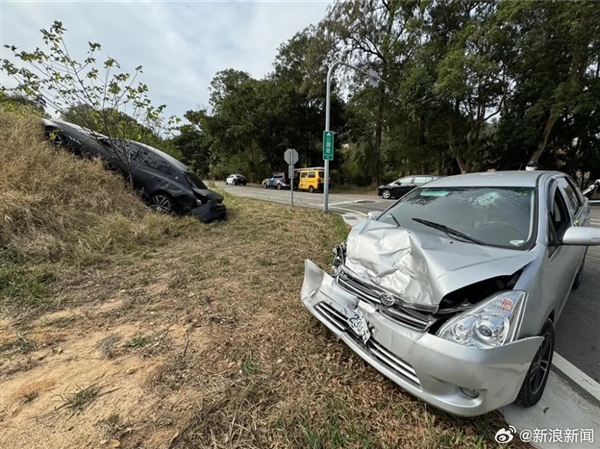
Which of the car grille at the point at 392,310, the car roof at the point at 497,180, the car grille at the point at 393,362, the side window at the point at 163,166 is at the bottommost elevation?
the car grille at the point at 393,362

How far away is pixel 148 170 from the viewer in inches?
284

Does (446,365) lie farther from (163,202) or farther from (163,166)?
(163,166)

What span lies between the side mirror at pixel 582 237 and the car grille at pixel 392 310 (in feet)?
4.24

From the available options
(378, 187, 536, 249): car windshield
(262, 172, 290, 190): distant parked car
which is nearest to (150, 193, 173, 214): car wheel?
(378, 187, 536, 249): car windshield

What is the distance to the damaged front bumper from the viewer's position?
55.6 inches

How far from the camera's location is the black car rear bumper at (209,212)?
6925 millimetres

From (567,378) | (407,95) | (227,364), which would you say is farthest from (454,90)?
(227,364)

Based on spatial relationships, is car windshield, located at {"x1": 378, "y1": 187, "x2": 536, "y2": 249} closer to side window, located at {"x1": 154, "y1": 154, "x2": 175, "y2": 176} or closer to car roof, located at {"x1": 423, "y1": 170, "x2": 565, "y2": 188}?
car roof, located at {"x1": 423, "y1": 170, "x2": 565, "y2": 188}

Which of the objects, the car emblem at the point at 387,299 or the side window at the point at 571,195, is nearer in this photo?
the car emblem at the point at 387,299

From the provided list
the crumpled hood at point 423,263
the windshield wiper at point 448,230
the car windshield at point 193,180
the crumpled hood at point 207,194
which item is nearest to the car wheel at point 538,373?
the crumpled hood at point 423,263

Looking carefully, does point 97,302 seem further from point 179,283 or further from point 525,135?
point 525,135

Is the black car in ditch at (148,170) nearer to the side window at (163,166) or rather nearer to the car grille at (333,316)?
the side window at (163,166)

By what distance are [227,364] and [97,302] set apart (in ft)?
6.40

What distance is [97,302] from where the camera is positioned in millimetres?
3084
